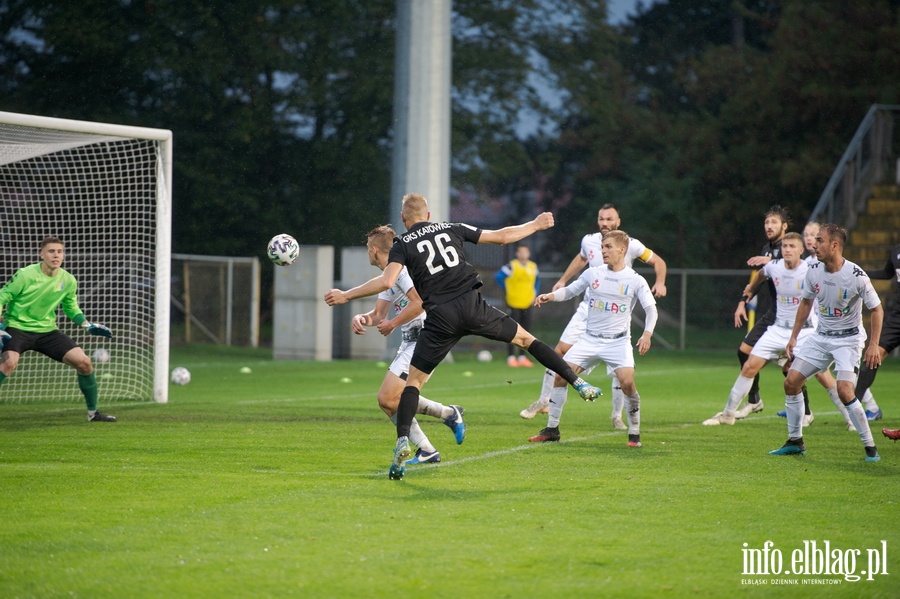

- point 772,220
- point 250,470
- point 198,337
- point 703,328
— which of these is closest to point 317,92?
point 198,337

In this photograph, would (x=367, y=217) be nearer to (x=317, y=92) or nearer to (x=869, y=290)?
(x=317, y=92)

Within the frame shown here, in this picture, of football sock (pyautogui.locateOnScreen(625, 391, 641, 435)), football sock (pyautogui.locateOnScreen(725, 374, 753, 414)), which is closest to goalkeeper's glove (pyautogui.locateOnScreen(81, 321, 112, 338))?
football sock (pyautogui.locateOnScreen(625, 391, 641, 435))

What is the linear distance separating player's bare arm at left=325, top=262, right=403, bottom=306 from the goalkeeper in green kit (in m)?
4.09

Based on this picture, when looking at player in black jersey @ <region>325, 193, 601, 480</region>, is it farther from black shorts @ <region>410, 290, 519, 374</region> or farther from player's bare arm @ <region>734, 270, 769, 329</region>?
player's bare arm @ <region>734, 270, 769, 329</region>

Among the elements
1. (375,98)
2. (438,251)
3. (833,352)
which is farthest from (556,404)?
(375,98)

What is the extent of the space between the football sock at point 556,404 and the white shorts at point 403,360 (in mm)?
1605

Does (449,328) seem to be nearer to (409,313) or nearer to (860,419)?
(409,313)

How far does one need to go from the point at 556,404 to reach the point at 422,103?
14059 mm

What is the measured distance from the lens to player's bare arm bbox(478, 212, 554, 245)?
27.1 feet

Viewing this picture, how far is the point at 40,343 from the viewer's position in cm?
1151

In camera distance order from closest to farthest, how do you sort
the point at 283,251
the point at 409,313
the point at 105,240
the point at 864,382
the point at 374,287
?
the point at 374,287 → the point at 409,313 → the point at 283,251 → the point at 864,382 → the point at 105,240

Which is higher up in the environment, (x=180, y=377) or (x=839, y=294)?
(x=839, y=294)

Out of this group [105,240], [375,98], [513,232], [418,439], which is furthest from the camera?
[375,98]

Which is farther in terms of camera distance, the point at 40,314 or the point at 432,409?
the point at 40,314
